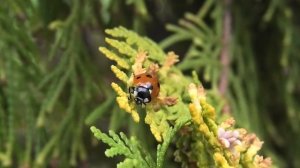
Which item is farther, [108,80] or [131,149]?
[108,80]

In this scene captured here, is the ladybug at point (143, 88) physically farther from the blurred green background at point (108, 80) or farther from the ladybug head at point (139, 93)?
the blurred green background at point (108, 80)

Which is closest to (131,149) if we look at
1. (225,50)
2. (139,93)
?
(139,93)

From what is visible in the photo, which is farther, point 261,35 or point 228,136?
point 261,35

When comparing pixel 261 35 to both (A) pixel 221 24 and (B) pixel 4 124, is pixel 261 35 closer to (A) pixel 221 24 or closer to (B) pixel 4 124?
(A) pixel 221 24

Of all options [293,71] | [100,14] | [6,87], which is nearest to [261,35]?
[293,71]

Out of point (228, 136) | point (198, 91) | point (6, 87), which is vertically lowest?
point (228, 136)

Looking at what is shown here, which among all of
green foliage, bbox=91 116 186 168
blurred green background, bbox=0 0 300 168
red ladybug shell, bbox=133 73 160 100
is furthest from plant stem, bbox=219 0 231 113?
green foliage, bbox=91 116 186 168

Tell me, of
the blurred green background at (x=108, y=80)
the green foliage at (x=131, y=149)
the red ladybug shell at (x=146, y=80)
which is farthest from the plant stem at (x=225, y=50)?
the green foliage at (x=131, y=149)

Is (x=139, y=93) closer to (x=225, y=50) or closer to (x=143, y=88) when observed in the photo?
(x=143, y=88)
